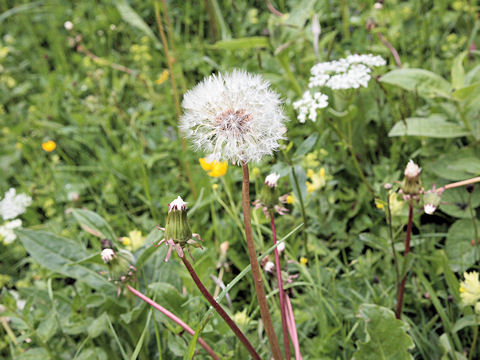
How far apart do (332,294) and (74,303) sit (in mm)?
862

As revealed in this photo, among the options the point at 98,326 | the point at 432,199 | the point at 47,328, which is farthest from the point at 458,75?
the point at 47,328

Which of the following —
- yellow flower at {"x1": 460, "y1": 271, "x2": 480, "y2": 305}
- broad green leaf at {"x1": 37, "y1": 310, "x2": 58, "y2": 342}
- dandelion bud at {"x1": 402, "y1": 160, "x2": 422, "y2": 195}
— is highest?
dandelion bud at {"x1": 402, "y1": 160, "x2": 422, "y2": 195}

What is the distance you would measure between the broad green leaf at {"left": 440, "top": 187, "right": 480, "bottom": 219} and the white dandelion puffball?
0.89 metres

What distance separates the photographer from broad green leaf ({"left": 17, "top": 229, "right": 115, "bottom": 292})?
1499 millimetres

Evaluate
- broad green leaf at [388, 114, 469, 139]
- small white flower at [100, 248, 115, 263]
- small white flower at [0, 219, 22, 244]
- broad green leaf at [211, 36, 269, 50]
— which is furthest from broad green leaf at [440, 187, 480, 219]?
small white flower at [0, 219, 22, 244]

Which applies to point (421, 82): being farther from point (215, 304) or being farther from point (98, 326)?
point (98, 326)

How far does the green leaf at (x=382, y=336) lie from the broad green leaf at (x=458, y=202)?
1.75ft

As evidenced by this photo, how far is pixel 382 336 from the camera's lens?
4.03 ft

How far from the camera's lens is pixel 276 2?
10.4 feet

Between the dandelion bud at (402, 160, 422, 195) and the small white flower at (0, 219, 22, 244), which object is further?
the small white flower at (0, 219, 22, 244)

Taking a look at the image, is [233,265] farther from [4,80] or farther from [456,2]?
[4,80]

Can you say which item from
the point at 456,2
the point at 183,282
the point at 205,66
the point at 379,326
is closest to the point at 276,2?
the point at 205,66

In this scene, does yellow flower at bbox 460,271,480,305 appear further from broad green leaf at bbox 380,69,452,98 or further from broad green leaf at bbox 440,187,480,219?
broad green leaf at bbox 380,69,452,98

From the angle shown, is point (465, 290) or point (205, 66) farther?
point (205, 66)
